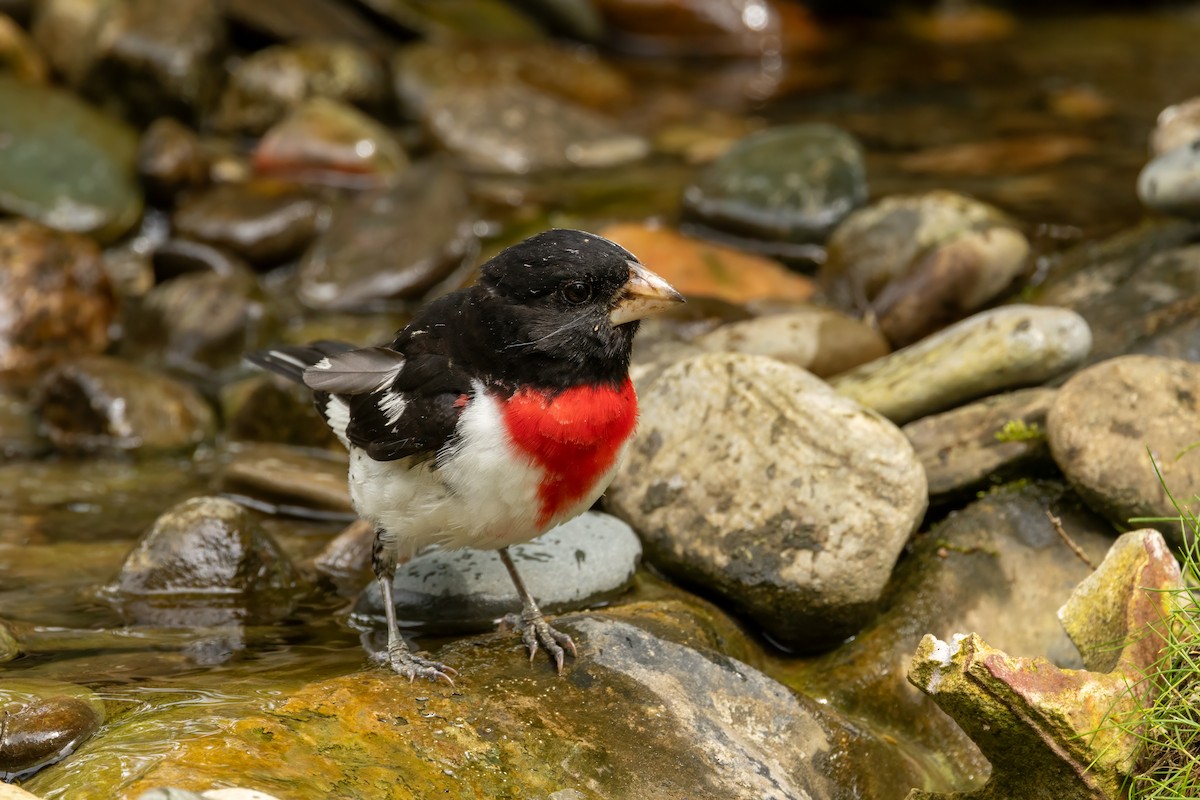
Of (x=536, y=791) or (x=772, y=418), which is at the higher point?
(x=772, y=418)

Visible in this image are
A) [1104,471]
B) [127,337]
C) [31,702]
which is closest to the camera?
[31,702]

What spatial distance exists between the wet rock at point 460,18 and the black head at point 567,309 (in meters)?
7.60

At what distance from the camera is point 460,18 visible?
10969 millimetres

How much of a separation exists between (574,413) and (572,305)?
0.31 m

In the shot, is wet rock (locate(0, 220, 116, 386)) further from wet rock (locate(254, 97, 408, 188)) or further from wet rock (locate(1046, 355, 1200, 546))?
wet rock (locate(1046, 355, 1200, 546))

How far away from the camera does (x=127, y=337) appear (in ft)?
24.3

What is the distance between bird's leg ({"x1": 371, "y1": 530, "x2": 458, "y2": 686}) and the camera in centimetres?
352

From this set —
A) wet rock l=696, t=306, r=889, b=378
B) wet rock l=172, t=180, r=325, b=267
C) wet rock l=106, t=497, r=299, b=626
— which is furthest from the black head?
wet rock l=172, t=180, r=325, b=267

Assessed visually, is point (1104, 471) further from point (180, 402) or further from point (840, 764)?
point (180, 402)

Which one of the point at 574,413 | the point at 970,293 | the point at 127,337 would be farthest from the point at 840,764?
the point at 127,337

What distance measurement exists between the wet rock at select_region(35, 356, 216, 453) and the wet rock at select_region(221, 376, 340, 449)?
251 millimetres

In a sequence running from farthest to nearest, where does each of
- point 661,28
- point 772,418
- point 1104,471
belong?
point 661,28 → point 772,418 → point 1104,471

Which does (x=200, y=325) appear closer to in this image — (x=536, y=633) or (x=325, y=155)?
(x=325, y=155)

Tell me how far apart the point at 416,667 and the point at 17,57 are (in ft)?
24.2
